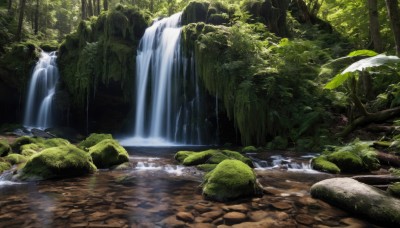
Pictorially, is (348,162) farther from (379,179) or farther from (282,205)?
(282,205)

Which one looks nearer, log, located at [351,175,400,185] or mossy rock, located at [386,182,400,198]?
mossy rock, located at [386,182,400,198]

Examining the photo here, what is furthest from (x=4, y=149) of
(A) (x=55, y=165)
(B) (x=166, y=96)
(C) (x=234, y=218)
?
(B) (x=166, y=96)

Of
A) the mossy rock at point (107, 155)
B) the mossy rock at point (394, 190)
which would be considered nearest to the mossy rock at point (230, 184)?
the mossy rock at point (394, 190)

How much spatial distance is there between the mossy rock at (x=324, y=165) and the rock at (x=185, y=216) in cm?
504

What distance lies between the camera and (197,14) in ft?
63.3

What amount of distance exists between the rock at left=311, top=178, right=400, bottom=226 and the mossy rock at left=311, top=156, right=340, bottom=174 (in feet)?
9.39

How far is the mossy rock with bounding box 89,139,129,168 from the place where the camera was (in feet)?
31.1

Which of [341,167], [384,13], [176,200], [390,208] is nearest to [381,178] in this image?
[390,208]

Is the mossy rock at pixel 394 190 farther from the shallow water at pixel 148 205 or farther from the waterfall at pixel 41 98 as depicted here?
the waterfall at pixel 41 98

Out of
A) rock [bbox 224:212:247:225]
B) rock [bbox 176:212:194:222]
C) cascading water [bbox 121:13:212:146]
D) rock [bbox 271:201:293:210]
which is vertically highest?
→ cascading water [bbox 121:13:212:146]

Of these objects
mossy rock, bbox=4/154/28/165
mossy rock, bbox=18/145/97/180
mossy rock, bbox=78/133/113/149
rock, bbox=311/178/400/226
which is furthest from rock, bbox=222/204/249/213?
mossy rock, bbox=78/133/113/149

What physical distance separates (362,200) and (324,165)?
4.00 m

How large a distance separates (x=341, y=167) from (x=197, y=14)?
13334 millimetres

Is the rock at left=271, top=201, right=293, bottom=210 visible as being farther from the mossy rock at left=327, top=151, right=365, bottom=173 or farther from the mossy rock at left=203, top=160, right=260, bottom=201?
the mossy rock at left=327, top=151, right=365, bottom=173
